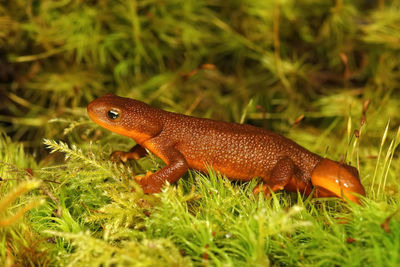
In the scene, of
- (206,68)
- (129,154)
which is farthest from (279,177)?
(206,68)

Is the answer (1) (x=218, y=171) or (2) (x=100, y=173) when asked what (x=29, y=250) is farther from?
(1) (x=218, y=171)

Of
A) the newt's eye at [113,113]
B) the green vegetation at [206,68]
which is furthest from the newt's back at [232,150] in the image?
the newt's eye at [113,113]

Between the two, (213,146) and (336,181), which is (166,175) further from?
(336,181)

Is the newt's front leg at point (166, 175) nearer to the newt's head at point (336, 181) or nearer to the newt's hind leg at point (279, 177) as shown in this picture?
the newt's hind leg at point (279, 177)

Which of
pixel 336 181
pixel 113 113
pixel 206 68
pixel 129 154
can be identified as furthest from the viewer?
pixel 206 68

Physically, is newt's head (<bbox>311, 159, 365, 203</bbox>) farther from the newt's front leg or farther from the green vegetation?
the newt's front leg

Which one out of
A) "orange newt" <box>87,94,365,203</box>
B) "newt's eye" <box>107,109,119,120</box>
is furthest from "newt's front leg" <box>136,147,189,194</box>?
"newt's eye" <box>107,109,119,120</box>

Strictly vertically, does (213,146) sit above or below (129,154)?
above

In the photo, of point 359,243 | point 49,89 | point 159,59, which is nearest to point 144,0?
point 159,59
